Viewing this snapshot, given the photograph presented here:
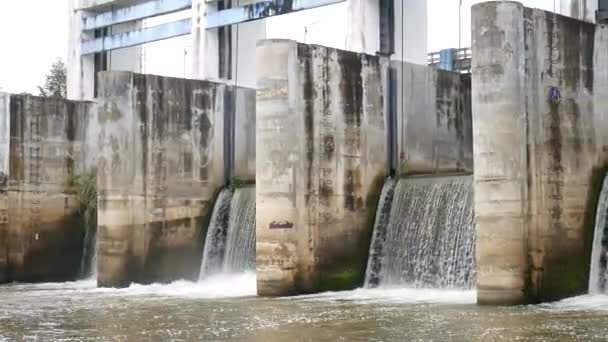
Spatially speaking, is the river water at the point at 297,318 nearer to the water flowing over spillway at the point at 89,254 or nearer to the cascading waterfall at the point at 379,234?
the cascading waterfall at the point at 379,234

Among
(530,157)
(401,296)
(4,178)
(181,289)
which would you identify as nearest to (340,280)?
(401,296)

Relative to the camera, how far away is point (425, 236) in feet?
76.0

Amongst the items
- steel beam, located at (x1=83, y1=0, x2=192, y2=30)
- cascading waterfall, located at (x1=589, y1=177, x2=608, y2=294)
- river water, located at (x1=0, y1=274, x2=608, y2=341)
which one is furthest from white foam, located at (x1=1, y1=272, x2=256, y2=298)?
steel beam, located at (x1=83, y1=0, x2=192, y2=30)

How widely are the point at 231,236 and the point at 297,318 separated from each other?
400 inches

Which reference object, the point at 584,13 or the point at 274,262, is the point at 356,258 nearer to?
the point at 274,262

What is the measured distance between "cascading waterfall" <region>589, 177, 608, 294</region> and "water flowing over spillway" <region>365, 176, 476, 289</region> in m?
2.40

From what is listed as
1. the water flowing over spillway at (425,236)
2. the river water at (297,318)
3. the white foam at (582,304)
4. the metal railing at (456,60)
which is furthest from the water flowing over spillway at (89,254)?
the white foam at (582,304)

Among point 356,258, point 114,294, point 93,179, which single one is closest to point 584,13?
point 356,258

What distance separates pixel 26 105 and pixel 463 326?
18023mm

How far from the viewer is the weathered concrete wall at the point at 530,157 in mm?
18750

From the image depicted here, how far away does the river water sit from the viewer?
49.4 feet

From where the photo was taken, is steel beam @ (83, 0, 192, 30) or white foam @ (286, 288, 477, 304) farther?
steel beam @ (83, 0, 192, 30)

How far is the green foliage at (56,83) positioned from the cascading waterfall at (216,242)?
1171 inches

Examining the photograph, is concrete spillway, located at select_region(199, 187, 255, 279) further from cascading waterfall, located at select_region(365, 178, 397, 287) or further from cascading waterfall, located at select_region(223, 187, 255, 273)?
cascading waterfall, located at select_region(365, 178, 397, 287)
